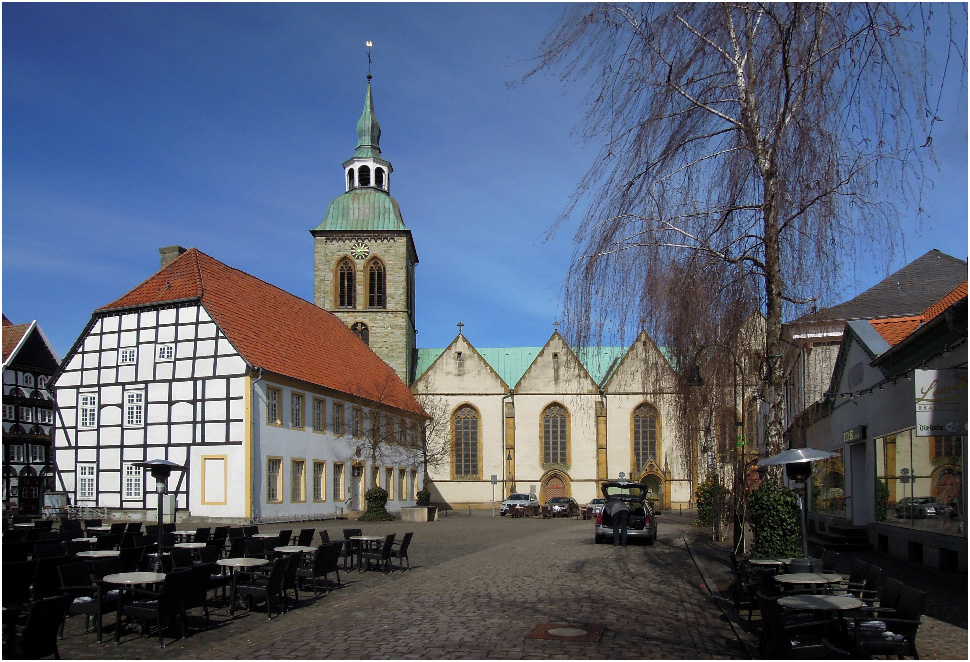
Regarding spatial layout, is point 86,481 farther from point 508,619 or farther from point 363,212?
point 363,212

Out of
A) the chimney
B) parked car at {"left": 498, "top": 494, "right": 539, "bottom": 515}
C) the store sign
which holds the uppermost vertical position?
the chimney

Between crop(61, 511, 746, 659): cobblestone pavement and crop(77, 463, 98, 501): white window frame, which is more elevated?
crop(77, 463, 98, 501): white window frame

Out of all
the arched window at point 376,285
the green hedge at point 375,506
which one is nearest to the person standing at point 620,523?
the green hedge at point 375,506

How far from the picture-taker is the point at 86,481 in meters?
33.3

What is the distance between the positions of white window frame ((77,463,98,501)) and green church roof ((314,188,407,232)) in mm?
28565

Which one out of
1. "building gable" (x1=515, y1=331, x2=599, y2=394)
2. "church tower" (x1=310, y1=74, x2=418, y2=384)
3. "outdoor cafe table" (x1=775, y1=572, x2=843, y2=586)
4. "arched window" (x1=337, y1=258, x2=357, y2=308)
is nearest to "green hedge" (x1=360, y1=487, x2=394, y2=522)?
"church tower" (x1=310, y1=74, x2=418, y2=384)

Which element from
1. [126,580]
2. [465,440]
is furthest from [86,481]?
[465,440]

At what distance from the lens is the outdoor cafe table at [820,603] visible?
7676mm

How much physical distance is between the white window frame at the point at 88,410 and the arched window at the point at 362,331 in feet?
84.0

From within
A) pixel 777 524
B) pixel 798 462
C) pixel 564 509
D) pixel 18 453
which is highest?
pixel 798 462

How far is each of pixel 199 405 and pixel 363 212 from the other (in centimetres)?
2971

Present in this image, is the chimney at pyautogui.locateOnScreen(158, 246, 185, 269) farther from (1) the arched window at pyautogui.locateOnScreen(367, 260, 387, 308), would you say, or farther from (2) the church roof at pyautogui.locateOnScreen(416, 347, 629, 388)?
(2) the church roof at pyautogui.locateOnScreen(416, 347, 629, 388)

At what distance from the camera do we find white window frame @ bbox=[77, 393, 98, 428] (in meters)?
33.9

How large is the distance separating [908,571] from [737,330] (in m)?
7.10
